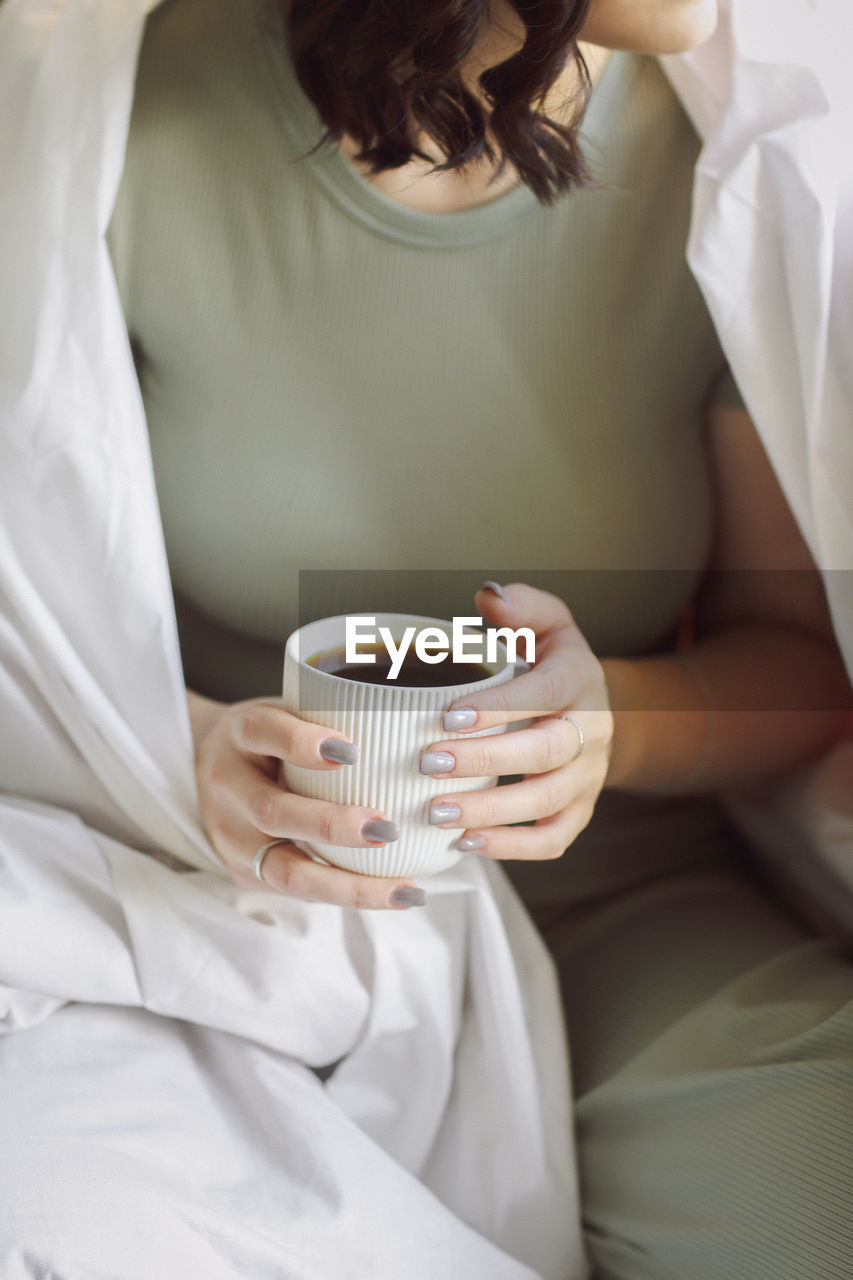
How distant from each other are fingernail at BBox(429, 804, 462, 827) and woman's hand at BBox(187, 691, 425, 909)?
0.06 feet

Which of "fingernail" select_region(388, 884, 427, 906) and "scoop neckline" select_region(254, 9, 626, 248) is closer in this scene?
"fingernail" select_region(388, 884, 427, 906)

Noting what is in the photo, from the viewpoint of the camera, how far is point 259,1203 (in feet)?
1.61

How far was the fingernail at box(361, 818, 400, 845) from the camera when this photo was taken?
458 mm

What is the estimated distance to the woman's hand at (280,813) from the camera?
458 mm

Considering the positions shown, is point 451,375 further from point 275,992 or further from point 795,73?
point 275,992

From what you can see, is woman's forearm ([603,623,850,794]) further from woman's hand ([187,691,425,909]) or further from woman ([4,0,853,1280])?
woman's hand ([187,691,425,909])

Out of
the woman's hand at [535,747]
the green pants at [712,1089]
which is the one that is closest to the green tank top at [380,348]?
the woman's hand at [535,747]

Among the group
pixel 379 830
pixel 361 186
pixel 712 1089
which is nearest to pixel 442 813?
pixel 379 830

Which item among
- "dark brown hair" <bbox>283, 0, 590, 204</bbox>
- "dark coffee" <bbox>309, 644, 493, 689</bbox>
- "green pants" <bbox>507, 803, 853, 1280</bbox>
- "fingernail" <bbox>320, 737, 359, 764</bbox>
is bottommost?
"green pants" <bbox>507, 803, 853, 1280</bbox>

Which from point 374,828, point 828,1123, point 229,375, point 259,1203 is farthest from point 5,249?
point 828,1123

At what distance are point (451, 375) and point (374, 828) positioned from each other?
1.13ft

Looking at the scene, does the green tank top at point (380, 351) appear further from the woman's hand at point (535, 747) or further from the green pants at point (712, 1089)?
the green pants at point (712, 1089)

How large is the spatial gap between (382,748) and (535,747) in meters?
0.09

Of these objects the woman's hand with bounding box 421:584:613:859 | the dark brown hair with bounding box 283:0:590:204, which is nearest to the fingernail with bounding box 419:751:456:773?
the woman's hand with bounding box 421:584:613:859
